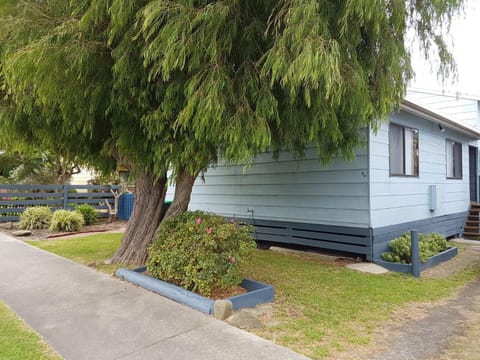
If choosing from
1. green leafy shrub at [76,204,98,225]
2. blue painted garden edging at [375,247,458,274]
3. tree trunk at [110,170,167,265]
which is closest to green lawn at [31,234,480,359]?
blue painted garden edging at [375,247,458,274]

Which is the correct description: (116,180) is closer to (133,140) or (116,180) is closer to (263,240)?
(263,240)

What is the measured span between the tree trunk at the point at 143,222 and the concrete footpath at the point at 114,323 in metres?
0.74

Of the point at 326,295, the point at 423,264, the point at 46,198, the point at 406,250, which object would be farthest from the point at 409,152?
the point at 46,198

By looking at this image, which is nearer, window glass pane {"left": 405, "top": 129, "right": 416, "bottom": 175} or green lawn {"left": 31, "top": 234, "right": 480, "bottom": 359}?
green lawn {"left": 31, "top": 234, "right": 480, "bottom": 359}

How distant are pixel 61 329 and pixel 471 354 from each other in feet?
12.5

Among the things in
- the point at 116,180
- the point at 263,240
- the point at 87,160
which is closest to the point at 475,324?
the point at 263,240

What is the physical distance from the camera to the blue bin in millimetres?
13727

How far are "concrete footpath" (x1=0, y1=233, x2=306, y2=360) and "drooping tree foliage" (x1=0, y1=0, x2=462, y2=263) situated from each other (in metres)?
1.76

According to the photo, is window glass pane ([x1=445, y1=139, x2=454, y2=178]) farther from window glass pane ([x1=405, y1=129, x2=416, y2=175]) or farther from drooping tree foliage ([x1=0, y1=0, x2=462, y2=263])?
drooping tree foliage ([x1=0, y1=0, x2=462, y2=263])

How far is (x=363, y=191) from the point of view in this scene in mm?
6527

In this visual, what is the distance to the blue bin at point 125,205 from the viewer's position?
45.0 ft

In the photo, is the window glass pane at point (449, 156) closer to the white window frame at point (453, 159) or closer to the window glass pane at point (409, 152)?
the white window frame at point (453, 159)

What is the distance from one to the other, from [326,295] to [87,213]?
32.4 feet

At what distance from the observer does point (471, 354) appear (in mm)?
3186
